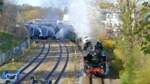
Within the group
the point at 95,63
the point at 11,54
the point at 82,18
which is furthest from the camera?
the point at 82,18

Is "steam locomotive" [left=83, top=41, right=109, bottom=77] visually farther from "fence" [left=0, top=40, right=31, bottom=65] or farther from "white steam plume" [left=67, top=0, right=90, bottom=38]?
"white steam plume" [left=67, top=0, right=90, bottom=38]

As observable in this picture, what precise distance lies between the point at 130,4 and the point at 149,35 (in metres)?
21.9

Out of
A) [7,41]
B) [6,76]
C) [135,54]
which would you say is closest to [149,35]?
[135,54]

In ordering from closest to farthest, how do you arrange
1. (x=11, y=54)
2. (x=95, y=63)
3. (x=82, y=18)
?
(x=95, y=63) → (x=11, y=54) → (x=82, y=18)

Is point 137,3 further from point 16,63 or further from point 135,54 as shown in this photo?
point 16,63

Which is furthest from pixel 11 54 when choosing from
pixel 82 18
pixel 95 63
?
pixel 95 63

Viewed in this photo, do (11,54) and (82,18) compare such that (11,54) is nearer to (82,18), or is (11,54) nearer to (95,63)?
(82,18)

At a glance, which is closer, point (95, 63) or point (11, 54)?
point (95, 63)

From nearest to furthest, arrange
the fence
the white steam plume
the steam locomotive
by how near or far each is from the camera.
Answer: the steam locomotive → the fence → the white steam plume

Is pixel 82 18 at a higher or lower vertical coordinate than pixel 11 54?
higher

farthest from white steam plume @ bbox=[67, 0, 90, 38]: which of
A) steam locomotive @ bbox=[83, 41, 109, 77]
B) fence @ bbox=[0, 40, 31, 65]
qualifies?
steam locomotive @ bbox=[83, 41, 109, 77]

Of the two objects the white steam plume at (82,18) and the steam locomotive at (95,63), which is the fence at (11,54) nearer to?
the white steam plume at (82,18)

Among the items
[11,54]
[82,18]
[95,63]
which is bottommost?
[11,54]

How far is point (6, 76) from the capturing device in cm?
2708
